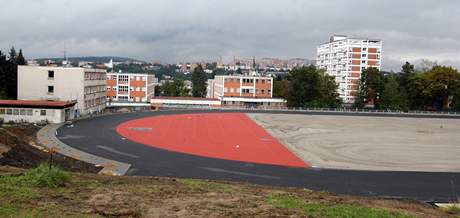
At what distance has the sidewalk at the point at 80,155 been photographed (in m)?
26.3

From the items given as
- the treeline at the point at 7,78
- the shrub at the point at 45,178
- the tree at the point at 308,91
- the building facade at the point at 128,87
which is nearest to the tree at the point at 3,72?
the treeline at the point at 7,78

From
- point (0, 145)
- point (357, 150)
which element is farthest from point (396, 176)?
point (0, 145)

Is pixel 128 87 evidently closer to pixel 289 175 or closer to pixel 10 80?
pixel 10 80

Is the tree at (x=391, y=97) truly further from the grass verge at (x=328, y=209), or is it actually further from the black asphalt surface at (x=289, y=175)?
the grass verge at (x=328, y=209)

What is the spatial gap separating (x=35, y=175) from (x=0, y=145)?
14.7 metres

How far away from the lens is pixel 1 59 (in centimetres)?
6756

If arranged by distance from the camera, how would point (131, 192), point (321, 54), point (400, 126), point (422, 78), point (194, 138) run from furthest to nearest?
point (321, 54)
point (422, 78)
point (400, 126)
point (194, 138)
point (131, 192)

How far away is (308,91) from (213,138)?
48.8m

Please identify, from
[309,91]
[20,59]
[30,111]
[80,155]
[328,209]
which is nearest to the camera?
Answer: [328,209]

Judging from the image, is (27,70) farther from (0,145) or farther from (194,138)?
→ (0,145)

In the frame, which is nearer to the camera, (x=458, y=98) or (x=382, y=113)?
(x=382, y=113)

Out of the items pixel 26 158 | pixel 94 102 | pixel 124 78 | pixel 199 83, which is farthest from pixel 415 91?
pixel 26 158

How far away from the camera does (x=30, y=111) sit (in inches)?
1980

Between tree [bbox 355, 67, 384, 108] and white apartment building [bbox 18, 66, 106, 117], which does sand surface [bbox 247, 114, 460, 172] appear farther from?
tree [bbox 355, 67, 384, 108]
